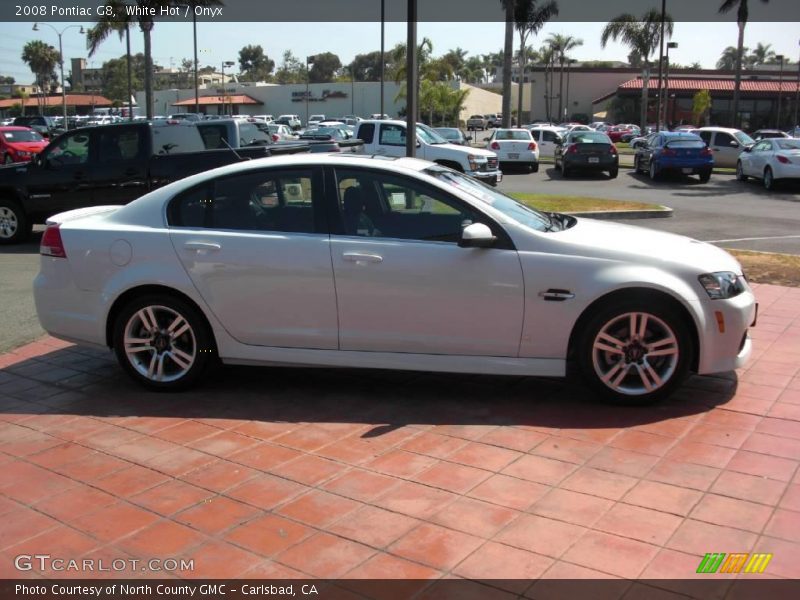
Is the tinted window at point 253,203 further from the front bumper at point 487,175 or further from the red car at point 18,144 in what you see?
the red car at point 18,144

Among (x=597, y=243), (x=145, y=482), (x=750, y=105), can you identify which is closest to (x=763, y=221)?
(x=597, y=243)

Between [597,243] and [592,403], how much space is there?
1.08 meters

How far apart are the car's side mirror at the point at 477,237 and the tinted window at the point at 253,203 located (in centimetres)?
108

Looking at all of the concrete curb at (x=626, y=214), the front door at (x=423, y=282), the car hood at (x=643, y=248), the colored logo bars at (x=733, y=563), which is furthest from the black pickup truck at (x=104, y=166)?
the colored logo bars at (x=733, y=563)

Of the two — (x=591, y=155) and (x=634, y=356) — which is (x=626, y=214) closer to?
(x=634, y=356)

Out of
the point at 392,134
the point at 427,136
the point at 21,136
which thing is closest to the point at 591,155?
the point at 427,136

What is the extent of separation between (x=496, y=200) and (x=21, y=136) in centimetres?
2375

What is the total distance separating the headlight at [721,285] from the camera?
16.9 ft

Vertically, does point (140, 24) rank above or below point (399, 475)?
above

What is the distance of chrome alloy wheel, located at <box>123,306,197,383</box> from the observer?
564 cm

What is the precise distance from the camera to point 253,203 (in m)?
5.65

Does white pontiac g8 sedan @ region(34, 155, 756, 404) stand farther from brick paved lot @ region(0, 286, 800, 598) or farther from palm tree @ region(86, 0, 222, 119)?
palm tree @ region(86, 0, 222, 119)

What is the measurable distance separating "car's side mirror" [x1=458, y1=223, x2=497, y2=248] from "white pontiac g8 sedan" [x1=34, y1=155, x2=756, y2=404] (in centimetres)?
1

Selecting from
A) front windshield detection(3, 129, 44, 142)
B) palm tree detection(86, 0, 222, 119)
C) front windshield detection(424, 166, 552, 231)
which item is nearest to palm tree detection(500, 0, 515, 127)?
palm tree detection(86, 0, 222, 119)
